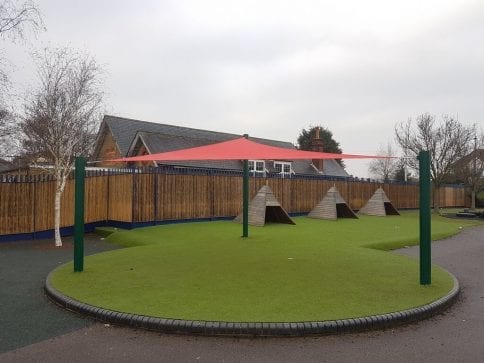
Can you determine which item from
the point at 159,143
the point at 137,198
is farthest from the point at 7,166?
the point at 137,198

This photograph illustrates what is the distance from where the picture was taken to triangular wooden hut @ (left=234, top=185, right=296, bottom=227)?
15373 millimetres

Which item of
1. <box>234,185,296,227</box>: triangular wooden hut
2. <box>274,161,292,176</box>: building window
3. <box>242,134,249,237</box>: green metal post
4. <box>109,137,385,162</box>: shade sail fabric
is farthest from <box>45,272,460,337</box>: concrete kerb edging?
<box>274,161,292,176</box>: building window

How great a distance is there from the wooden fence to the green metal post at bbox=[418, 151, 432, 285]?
9.92 meters

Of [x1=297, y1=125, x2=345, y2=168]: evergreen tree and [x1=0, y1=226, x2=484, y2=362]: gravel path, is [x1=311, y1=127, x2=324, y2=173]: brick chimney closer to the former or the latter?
[x1=297, y1=125, x2=345, y2=168]: evergreen tree

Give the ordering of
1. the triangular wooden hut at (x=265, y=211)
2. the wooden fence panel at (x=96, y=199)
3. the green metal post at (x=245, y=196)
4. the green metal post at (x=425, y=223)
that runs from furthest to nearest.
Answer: the triangular wooden hut at (x=265, y=211) < the wooden fence panel at (x=96, y=199) < the green metal post at (x=245, y=196) < the green metal post at (x=425, y=223)

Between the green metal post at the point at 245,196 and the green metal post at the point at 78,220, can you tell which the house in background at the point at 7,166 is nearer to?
the green metal post at the point at 245,196

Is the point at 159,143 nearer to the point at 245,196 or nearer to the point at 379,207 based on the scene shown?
the point at 379,207

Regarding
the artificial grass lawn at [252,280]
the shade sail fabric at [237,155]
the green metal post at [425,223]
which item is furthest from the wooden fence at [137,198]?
the green metal post at [425,223]

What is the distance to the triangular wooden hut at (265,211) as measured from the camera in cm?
1537

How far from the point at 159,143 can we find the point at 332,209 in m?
11.5

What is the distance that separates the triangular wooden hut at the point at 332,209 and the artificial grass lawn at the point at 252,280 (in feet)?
21.1

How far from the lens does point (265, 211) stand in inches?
616

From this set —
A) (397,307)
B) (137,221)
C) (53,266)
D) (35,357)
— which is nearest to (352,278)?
(397,307)

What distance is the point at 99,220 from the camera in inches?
583
